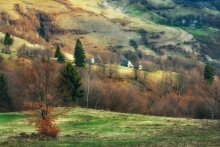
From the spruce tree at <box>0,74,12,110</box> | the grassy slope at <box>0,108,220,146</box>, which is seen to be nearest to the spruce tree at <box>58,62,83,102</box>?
the spruce tree at <box>0,74,12,110</box>

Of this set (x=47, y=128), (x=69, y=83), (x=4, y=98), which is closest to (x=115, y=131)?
(x=47, y=128)

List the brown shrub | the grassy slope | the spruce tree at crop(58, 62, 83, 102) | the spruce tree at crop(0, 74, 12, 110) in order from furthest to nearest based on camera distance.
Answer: the spruce tree at crop(0, 74, 12, 110), the spruce tree at crop(58, 62, 83, 102), the brown shrub, the grassy slope

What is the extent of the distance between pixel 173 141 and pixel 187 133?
30.5 ft

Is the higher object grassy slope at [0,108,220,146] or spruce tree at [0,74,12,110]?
grassy slope at [0,108,220,146]

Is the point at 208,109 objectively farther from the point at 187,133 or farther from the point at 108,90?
the point at 187,133

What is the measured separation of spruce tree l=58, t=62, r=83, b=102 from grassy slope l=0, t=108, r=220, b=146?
112 feet

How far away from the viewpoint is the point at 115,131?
2557 inches

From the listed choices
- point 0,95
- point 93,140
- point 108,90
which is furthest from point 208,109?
point 93,140

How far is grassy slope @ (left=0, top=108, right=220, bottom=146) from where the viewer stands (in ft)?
164

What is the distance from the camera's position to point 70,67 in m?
129

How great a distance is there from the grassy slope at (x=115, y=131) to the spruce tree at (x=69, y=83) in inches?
1341

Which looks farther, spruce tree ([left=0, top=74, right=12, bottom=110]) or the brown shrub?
spruce tree ([left=0, top=74, right=12, bottom=110])

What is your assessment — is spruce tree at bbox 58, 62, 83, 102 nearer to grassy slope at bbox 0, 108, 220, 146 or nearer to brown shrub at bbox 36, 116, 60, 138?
grassy slope at bbox 0, 108, 220, 146

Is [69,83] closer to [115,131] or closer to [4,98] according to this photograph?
[4,98]
